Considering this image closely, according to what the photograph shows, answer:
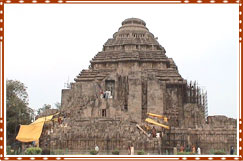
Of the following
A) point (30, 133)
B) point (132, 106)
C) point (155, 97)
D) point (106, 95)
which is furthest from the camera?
point (155, 97)

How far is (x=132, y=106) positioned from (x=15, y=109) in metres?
12.8

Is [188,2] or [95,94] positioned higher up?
[188,2]

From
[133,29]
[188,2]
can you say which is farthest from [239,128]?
[133,29]

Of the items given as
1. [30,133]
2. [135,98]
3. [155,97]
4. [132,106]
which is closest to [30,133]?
[30,133]

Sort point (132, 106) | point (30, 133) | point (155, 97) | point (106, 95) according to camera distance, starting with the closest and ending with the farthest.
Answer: point (30, 133), point (106, 95), point (132, 106), point (155, 97)

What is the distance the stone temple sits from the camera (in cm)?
3192

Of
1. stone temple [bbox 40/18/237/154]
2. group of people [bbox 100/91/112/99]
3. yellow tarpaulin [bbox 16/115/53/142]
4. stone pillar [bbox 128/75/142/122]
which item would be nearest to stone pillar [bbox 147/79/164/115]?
stone temple [bbox 40/18/237/154]

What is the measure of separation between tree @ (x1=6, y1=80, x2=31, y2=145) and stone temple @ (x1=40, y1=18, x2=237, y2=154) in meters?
4.53

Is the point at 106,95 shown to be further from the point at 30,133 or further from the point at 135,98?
the point at 30,133

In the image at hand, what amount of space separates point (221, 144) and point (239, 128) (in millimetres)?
22690

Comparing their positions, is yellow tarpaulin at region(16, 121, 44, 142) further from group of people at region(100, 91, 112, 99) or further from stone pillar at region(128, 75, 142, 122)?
stone pillar at region(128, 75, 142, 122)

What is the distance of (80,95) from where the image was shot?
41.6 metres

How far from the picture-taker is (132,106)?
129 ft

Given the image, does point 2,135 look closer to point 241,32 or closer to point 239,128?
point 239,128
